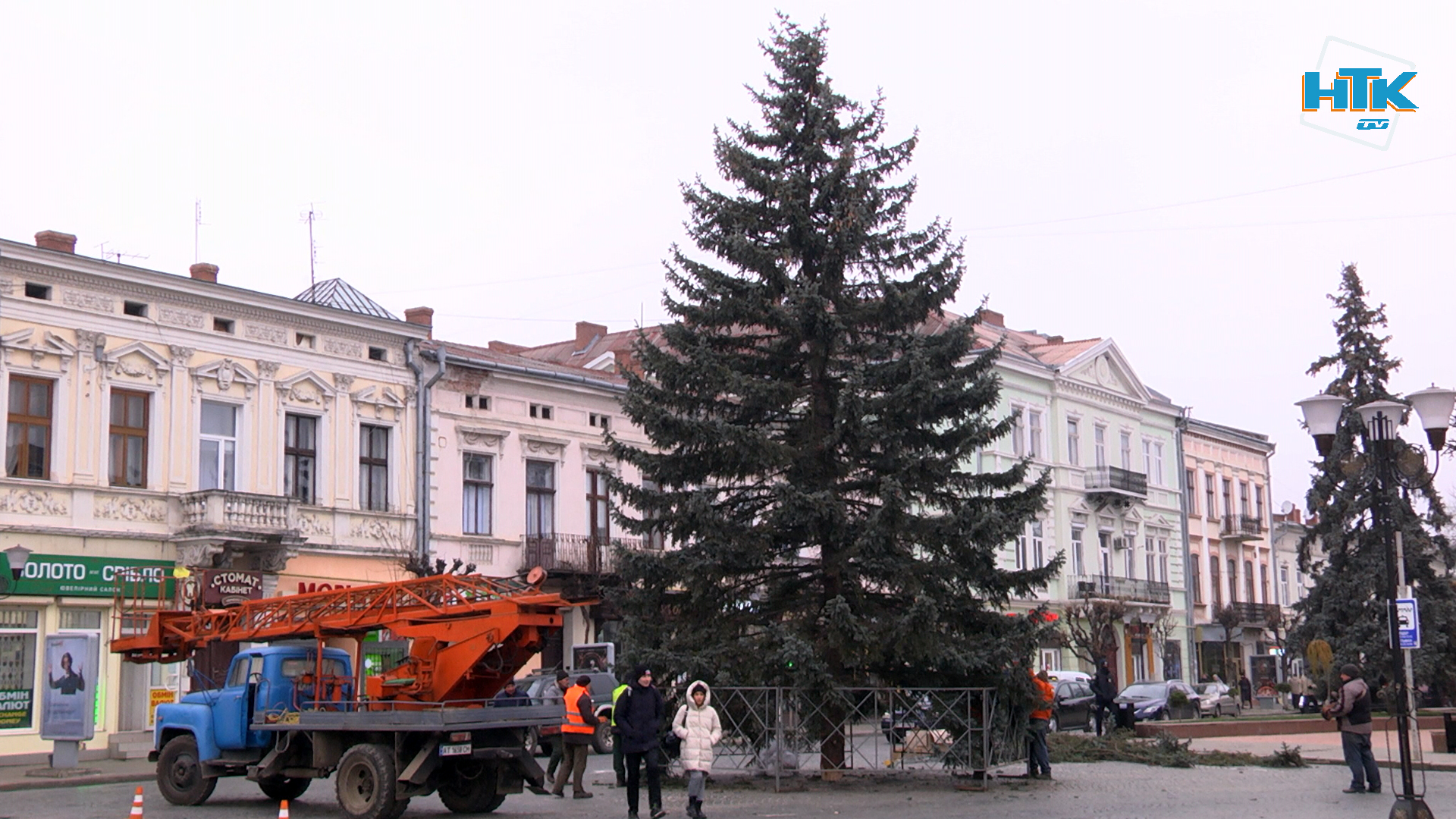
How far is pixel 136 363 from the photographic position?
30453 mm

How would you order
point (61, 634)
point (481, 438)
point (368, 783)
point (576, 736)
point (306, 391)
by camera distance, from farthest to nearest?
point (481, 438) < point (306, 391) < point (61, 634) < point (576, 736) < point (368, 783)

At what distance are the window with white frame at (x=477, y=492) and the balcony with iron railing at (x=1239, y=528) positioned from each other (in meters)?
39.5

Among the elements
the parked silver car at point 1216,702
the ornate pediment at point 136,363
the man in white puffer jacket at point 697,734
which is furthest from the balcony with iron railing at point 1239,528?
the man in white puffer jacket at point 697,734

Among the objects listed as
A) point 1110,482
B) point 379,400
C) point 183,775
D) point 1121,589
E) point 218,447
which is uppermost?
point 379,400

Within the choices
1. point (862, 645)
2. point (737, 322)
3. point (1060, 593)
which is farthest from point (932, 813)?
point (1060, 593)

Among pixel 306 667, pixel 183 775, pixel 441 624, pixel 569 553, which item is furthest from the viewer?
pixel 569 553

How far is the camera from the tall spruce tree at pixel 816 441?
20.5 meters

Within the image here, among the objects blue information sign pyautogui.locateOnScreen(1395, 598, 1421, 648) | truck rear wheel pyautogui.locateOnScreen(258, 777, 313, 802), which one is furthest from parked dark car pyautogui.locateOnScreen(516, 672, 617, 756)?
blue information sign pyautogui.locateOnScreen(1395, 598, 1421, 648)

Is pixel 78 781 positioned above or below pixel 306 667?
below

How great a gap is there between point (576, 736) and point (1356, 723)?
9.49 metres

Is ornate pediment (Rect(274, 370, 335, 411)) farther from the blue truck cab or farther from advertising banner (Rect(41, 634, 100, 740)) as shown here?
the blue truck cab

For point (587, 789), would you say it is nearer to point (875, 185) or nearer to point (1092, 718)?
point (875, 185)

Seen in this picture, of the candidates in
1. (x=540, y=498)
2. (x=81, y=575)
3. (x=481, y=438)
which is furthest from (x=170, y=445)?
(x=540, y=498)

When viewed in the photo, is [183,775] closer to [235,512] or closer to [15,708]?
[15,708]
